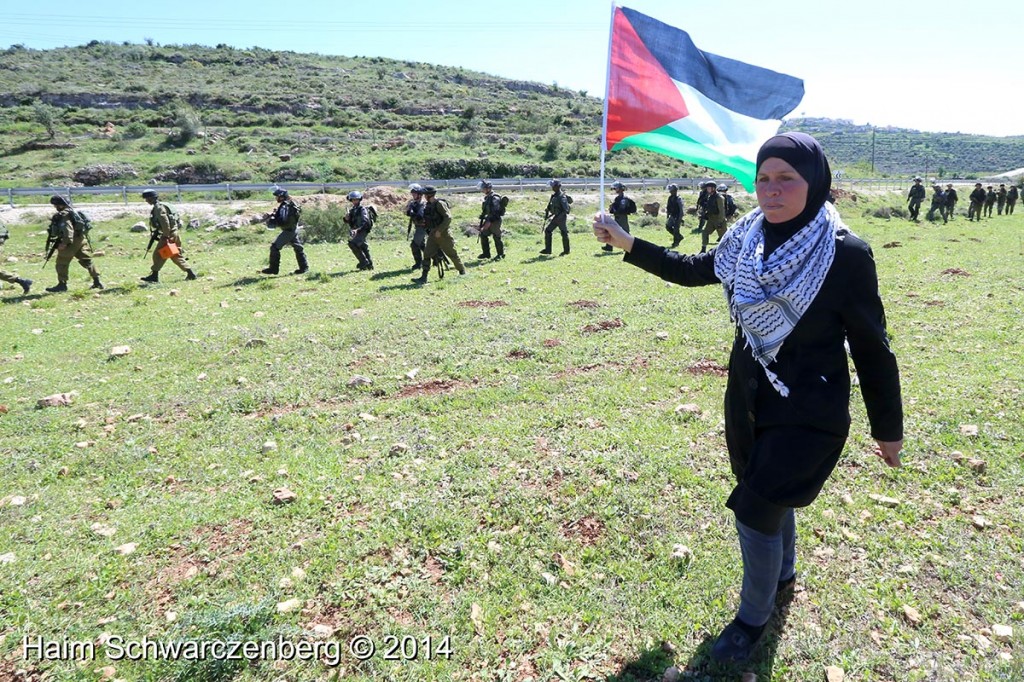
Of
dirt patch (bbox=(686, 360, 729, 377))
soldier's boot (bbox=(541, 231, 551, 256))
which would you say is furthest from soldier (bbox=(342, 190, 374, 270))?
dirt patch (bbox=(686, 360, 729, 377))

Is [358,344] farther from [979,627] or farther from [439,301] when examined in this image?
[979,627]

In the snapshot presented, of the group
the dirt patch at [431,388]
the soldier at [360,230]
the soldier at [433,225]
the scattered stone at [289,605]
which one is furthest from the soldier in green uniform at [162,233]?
the scattered stone at [289,605]

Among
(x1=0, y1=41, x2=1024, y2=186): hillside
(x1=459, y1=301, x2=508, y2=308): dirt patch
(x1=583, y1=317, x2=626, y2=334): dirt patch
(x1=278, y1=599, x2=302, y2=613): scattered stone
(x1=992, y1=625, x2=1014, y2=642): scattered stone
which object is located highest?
(x1=0, y1=41, x2=1024, y2=186): hillside

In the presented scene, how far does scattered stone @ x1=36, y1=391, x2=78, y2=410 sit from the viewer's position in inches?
256

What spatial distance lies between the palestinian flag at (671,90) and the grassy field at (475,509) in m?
2.35

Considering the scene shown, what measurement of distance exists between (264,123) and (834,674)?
181ft

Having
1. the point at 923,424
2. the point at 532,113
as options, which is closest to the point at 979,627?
the point at 923,424

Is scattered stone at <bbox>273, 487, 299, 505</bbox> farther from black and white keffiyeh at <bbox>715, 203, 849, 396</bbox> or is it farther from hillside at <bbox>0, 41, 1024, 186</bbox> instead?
hillside at <bbox>0, 41, 1024, 186</bbox>

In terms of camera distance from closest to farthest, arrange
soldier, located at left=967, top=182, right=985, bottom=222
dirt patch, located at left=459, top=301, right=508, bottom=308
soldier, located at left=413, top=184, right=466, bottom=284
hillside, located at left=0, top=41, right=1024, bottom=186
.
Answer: dirt patch, located at left=459, top=301, right=508, bottom=308, soldier, located at left=413, top=184, right=466, bottom=284, soldier, located at left=967, top=182, right=985, bottom=222, hillside, located at left=0, top=41, right=1024, bottom=186

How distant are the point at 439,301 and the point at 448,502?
694 cm

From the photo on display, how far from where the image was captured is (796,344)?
102 inches

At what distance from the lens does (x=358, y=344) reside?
27.6ft

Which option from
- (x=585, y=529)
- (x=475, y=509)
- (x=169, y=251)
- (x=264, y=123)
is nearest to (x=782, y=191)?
(x=585, y=529)

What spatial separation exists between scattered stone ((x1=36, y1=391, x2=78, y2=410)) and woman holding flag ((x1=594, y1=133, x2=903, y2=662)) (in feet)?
22.1
